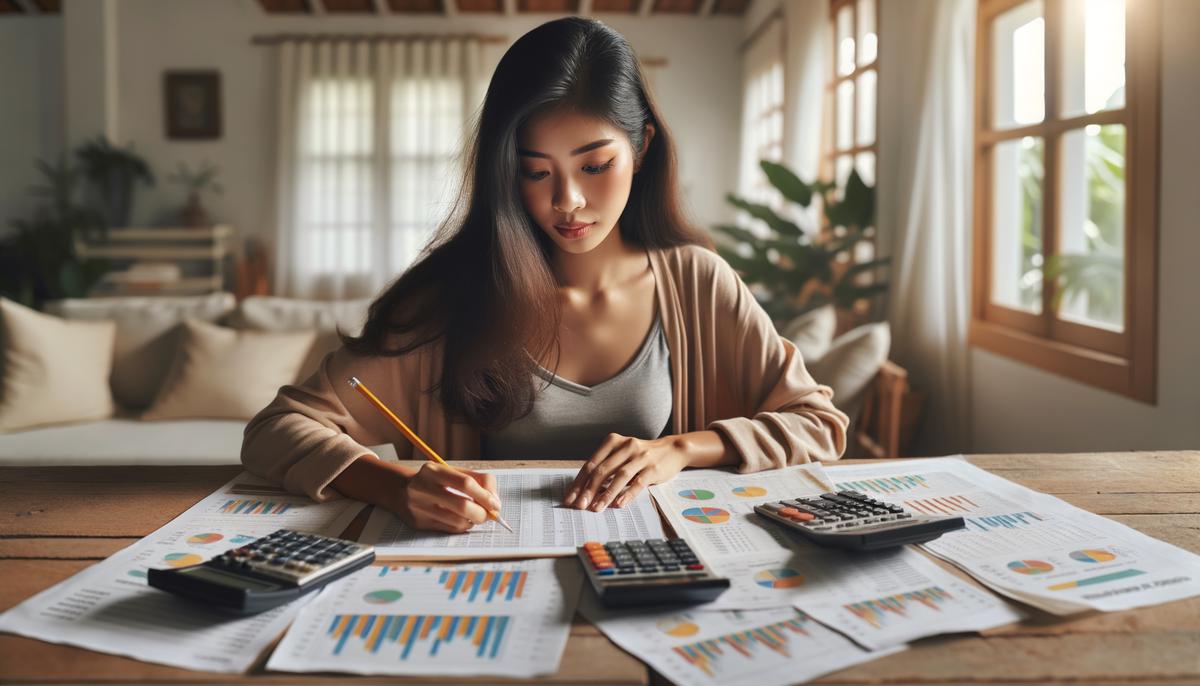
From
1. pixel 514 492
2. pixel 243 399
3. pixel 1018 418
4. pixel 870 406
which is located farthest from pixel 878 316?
pixel 514 492

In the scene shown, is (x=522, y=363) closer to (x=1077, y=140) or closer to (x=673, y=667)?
(x=673, y=667)

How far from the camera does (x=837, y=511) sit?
92 cm

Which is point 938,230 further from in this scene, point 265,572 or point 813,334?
point 265,572

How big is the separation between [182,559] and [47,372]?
2.60 meters

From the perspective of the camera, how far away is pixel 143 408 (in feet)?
10.8

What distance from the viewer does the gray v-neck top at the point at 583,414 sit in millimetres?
1414

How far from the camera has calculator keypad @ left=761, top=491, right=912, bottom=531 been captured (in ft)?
2.92

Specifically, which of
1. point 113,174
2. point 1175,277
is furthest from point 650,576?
point 113,174

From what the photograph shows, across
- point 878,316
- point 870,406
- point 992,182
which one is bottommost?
point 870,406

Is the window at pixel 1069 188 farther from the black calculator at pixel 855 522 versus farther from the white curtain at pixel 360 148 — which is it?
the white curtain at pixel 360 148

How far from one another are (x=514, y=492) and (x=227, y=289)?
6.51m

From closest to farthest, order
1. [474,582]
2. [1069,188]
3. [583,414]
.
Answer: [474,582] → [583,414] → [1069,188]

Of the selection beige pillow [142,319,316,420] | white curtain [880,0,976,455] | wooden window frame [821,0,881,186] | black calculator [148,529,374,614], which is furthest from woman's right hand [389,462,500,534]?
wooden window frame [821,0,881,186]

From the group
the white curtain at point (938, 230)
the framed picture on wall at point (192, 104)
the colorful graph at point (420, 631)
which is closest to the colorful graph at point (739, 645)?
the colorful graph at point (420, 631)
